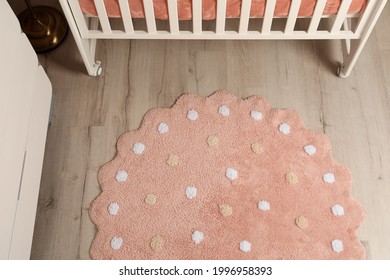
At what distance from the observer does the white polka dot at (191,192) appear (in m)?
1.71

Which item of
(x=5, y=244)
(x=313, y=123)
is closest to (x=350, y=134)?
(x=313, y=123)

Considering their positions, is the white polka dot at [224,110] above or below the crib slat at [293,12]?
below

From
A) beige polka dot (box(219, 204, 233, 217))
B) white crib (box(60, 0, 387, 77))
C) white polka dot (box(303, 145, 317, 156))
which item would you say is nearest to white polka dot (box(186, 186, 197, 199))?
beige polka dot (box(219, 204, 233, 217))

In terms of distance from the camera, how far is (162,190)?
1.72 meters

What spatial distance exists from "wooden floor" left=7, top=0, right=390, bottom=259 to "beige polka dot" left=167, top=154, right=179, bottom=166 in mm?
210

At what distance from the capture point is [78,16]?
63.4 inches

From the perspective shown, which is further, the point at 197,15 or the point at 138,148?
the point at 138,148

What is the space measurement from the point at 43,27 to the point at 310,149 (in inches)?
50.0

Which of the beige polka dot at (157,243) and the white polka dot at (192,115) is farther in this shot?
the white polka dot at (192,115)

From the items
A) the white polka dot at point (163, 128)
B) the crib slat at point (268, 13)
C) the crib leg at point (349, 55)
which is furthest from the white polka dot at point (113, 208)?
the crib leg at point (349, 55)

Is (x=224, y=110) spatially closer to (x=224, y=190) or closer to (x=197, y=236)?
(x=224, y=190)

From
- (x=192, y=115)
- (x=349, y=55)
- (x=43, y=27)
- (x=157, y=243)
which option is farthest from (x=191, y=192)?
(x=43, y=27)

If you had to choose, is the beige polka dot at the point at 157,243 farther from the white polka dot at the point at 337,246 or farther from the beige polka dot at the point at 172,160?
the white polka dot at the point at 337,246

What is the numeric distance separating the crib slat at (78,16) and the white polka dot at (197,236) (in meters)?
0.88
